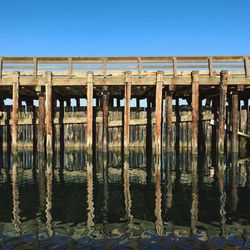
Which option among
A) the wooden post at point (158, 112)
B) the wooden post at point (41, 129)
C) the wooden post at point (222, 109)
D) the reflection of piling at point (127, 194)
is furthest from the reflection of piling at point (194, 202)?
the wooden post at point (41, 129)

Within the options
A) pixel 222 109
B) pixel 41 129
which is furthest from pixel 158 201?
pixel 41 129

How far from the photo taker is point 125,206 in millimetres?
9297

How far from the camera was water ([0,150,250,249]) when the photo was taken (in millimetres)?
6738

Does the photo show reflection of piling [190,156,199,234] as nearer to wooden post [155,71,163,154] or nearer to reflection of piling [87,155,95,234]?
reflection of piling [87,155,95,234]

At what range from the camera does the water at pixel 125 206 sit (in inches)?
265

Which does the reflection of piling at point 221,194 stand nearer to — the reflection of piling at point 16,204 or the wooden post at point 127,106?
the reflection of piling at point 16,204

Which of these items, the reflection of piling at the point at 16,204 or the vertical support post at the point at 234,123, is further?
the vertical support post at the point at 234,123

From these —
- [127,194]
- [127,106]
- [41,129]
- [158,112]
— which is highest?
[127,106]

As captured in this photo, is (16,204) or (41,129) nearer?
(16,204)

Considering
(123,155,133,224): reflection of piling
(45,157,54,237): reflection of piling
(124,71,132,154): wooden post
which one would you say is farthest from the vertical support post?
(45,157,54,237): reflection of piling

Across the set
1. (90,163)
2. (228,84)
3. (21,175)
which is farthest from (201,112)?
(21,175)

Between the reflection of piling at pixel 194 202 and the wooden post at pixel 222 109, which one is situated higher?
the wooden post at pixel 222 109

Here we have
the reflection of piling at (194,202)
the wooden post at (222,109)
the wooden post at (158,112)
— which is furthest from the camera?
the wooden post at (222,109)

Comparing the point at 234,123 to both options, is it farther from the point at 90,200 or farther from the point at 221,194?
the point at 90,200
